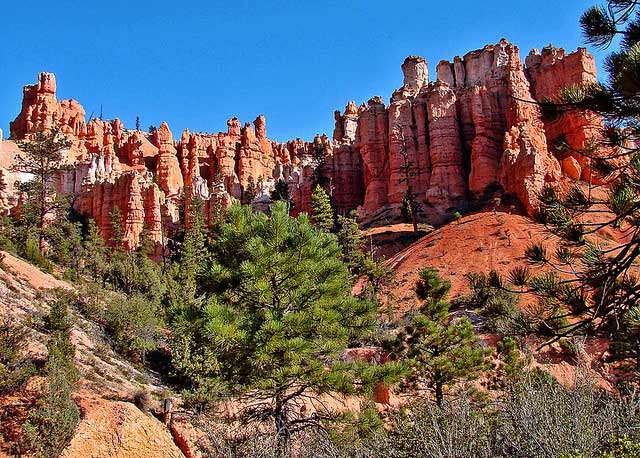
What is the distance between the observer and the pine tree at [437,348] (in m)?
16.2

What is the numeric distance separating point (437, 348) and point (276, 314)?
Answer: 807 centimetres

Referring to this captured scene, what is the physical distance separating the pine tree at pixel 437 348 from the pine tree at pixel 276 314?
5205 mm

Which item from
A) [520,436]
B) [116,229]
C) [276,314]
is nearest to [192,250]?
[116,229]

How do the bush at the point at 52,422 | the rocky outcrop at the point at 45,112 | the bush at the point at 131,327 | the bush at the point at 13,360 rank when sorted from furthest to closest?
the rocky outcrop at the point at 45,112, the bush at the point at 131,327, the bush at the point at 13,360, the bush at the point at 52,422

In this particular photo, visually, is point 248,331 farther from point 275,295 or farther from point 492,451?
point 492,451

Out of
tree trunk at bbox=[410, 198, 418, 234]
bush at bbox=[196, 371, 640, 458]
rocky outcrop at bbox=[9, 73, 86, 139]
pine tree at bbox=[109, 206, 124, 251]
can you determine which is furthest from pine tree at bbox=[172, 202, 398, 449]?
rocky outcrop at bbox=[9, 73, 86, 139]

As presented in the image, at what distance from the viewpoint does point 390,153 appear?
54.1m

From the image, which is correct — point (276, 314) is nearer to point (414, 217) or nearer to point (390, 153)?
point (414, 217)

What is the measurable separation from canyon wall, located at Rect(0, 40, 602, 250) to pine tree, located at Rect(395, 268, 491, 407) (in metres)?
20.6

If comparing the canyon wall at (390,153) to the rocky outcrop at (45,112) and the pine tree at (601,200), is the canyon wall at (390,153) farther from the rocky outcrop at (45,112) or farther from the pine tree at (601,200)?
the pine tree at (601,200)

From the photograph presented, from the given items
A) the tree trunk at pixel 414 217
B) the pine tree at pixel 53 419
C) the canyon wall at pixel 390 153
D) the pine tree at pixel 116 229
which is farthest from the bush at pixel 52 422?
the pine tree at pixel 116 229

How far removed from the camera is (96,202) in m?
64.1

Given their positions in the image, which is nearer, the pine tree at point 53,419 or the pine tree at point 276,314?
the pine tree at point 276,314

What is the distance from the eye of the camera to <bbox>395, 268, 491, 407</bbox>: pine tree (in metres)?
16.2
